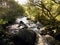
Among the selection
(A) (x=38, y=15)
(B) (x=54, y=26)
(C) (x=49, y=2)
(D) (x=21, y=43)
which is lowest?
(D) (x=21, y=43)

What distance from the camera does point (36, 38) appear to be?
58.4 ft

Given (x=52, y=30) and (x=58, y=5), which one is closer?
(x=58, y=5)

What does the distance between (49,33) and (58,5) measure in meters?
3.87

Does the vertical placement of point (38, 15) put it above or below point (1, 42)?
above

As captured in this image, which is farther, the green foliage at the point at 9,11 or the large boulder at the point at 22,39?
the green foliage at the point at 9,11

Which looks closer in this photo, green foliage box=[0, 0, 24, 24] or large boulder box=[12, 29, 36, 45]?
large boulder box=[12, 29, 36, 45]

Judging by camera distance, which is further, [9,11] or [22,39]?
[9,11]

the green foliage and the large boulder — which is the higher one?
the green foliage

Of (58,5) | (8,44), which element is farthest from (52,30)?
(8,44)

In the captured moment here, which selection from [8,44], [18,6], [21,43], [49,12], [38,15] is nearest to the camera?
[8,44]

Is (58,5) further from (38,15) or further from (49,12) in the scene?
(38,15)

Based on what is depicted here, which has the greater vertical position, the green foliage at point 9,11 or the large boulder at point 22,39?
the green foliage at point 9,11

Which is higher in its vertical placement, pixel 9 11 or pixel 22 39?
pixel 9 11

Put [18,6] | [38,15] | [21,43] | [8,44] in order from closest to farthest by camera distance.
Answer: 1. [8,44]
2. [21,43]
3. [38,15]
4. [18,6]
